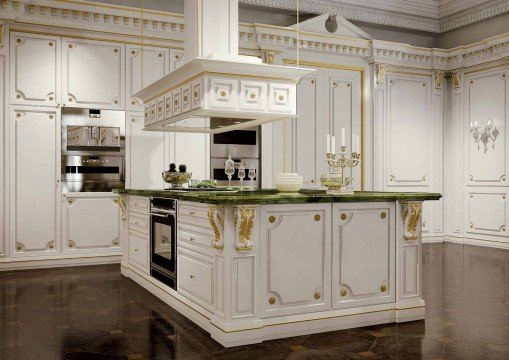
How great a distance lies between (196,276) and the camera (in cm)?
405

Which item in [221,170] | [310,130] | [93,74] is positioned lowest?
[221,170]

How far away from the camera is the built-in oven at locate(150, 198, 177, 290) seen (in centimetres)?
456

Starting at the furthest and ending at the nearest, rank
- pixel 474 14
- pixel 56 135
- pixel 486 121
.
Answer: pixel 474 14, pixel 486 121, pixel 56 135

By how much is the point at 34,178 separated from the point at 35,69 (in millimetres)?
1309

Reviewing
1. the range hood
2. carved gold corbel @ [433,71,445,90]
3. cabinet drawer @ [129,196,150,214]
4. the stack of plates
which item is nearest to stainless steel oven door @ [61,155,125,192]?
cabinet drawer @ [129,196,150,214]

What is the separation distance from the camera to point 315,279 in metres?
3.88

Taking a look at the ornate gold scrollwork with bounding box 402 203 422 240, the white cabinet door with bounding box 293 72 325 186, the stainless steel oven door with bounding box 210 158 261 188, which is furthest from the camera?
the white cabinet door with bounding box 293 72 325 186

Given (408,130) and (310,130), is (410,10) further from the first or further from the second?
(310,130)

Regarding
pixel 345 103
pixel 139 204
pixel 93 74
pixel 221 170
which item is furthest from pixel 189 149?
pixel 345 103

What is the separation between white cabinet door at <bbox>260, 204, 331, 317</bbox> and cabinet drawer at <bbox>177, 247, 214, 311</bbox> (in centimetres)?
38

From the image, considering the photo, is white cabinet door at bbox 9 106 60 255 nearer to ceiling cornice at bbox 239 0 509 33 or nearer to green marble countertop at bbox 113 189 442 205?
green marble countertop at bbox 113 189 442 205

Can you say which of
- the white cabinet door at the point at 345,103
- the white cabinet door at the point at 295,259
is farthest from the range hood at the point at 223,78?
the white cabinet door at the point at 345,103

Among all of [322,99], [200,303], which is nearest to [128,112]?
[322,99]

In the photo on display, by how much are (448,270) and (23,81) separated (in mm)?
5443
